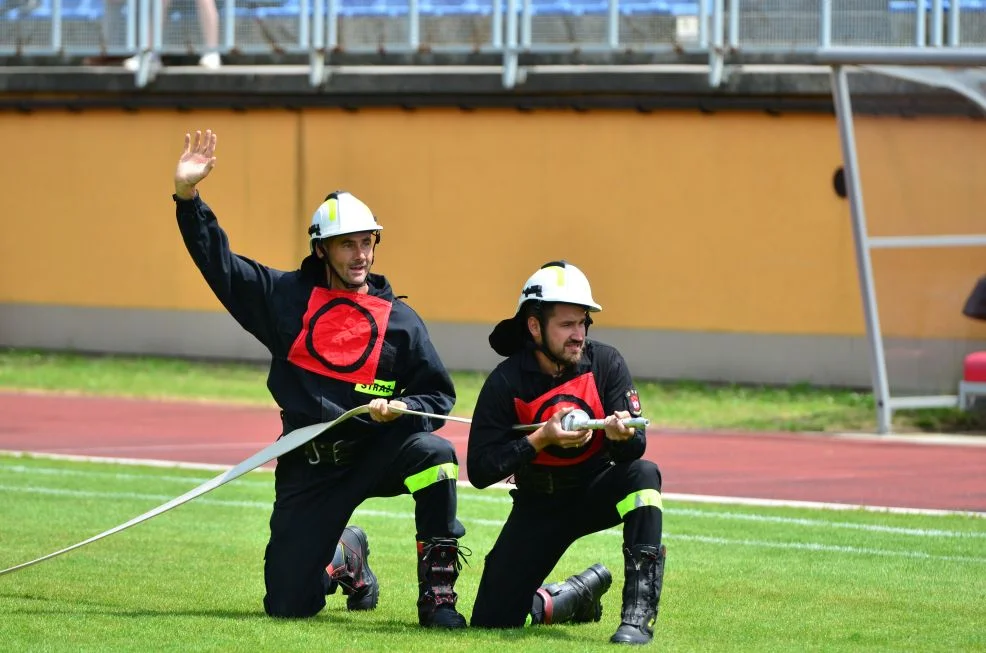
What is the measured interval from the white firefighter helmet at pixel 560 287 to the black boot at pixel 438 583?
1.17 m

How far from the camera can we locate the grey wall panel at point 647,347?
1692 centimetres

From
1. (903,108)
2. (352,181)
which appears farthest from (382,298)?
(352,181)

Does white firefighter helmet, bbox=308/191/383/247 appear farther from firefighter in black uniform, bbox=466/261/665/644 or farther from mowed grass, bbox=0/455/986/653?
mowed grass, bbox=0/455/986/653

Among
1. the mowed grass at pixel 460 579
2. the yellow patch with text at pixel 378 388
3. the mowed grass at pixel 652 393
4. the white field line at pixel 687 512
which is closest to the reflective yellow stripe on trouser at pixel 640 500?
the mowed grass at pixel 460 579

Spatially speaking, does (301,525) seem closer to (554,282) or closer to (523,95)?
(554,282)

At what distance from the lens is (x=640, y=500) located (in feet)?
23.4

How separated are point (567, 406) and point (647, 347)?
45.2 feet

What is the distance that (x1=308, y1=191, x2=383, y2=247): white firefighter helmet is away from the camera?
25.7ft

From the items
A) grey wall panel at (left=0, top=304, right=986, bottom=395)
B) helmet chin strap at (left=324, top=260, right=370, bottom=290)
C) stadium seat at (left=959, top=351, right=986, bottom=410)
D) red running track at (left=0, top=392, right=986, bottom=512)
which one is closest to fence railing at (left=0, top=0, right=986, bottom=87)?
grey wall panel at (left=0, top=304, right=986, bottom=395)

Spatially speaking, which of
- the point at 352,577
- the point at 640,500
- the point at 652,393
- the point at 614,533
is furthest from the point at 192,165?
the point at 652,393

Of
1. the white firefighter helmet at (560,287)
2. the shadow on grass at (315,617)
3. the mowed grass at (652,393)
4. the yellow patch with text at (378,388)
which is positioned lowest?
the mowed grass at (652,393)

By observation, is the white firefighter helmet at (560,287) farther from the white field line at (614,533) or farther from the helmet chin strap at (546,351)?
the white field line at (614,533)

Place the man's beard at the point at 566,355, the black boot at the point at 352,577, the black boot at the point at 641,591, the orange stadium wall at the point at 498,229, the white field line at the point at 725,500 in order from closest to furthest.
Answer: the black boot at the point at 641,591, the man's beard at the point at 566,355, the black boot at the point at 352,577, the white field line at the point at 725,500, the orange stadium wall at the point at 498,229

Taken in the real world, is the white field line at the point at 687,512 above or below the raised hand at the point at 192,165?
below
